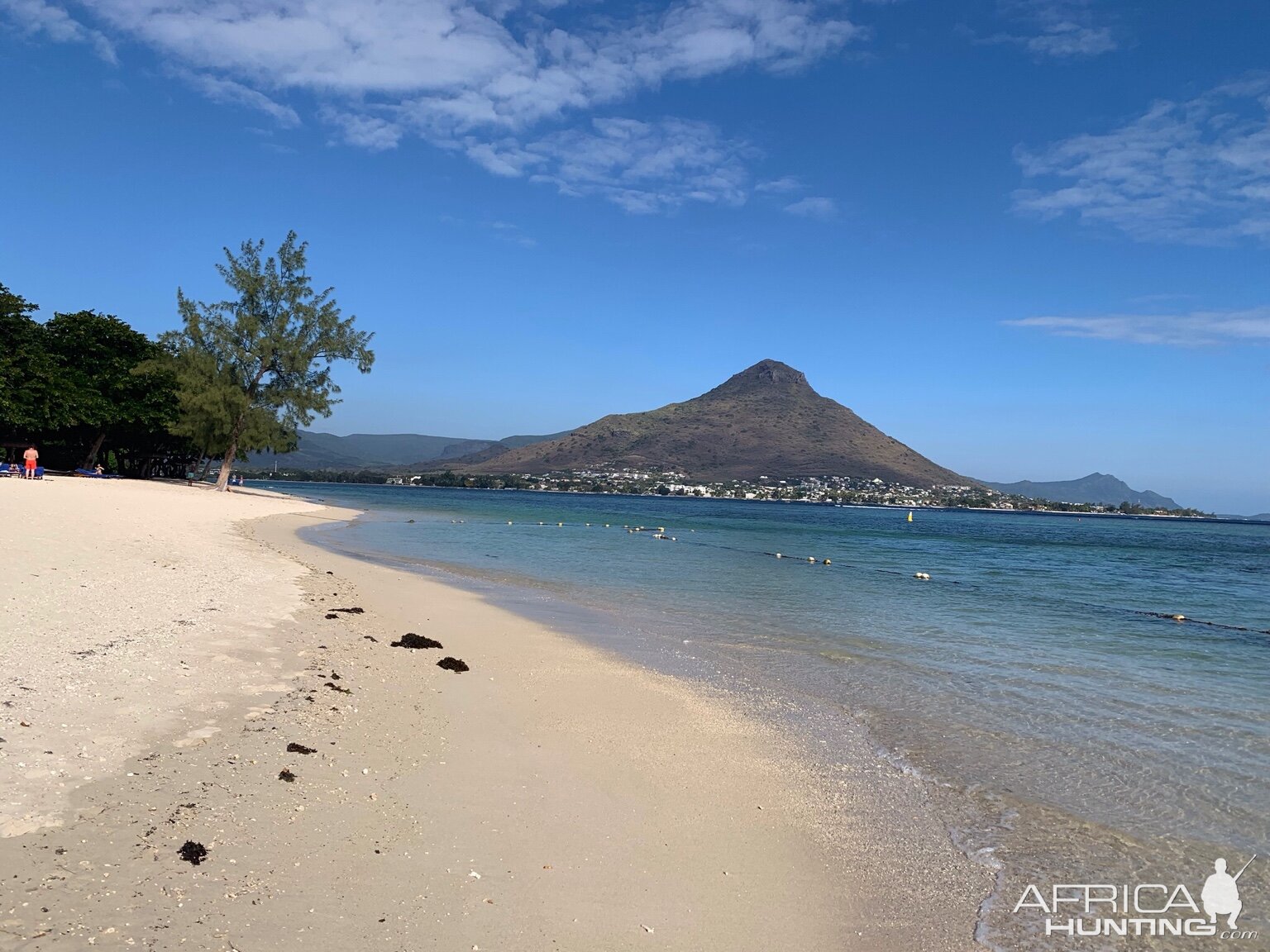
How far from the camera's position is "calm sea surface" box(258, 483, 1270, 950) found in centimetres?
633

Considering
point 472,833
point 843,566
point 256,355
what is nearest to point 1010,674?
point 472,833

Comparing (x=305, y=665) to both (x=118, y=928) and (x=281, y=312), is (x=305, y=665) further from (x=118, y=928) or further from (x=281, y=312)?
(x=281, y=312)

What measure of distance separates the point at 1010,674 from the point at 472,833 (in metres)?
10.3

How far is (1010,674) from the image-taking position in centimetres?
1254

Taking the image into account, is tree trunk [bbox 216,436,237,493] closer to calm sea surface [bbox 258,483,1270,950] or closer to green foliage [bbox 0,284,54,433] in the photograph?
green foliage [bbox 0,284,54,433]

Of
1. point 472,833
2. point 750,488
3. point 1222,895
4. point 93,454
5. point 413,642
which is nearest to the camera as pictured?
point 472,833

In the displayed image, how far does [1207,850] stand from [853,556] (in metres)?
34.1

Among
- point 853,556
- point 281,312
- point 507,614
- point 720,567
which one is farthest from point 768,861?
point 281,312

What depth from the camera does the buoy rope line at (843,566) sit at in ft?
68.4

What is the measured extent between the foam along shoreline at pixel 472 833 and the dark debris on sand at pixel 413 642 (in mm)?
1873

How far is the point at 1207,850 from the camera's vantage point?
20.4 feet

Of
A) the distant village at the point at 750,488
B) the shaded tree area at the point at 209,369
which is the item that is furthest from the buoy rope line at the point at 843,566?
the distant village at the point at 750,488

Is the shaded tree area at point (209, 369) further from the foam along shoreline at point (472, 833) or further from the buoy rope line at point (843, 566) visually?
the foam along shoreline at point (472, 833)

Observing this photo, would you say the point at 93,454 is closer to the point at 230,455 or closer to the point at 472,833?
the point at 230,455
